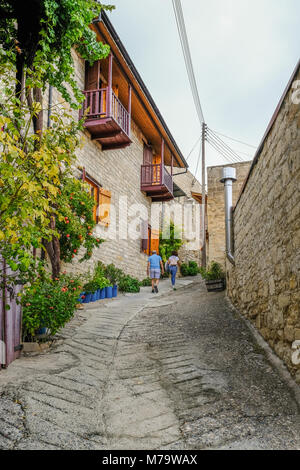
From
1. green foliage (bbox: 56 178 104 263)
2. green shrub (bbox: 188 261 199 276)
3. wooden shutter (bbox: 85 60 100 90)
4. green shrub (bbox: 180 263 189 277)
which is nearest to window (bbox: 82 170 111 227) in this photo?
green foliage (bbox: 56 178 104 263)

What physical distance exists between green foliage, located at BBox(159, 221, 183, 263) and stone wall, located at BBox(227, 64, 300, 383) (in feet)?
33.6

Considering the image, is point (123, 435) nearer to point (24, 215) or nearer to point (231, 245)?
point (24, 215)

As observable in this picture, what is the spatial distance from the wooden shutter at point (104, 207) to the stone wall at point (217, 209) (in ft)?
13.7

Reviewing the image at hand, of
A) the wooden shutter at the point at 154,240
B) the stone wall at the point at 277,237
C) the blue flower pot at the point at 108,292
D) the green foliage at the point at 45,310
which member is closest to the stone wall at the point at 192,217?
the wooden shutter at the point at 154,240

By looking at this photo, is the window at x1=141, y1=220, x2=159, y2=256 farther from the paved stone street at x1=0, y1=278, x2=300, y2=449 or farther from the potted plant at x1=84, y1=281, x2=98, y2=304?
the paved stone street at x1=0, y1=278, x2=300, y2=449

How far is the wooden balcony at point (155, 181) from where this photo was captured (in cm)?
1349

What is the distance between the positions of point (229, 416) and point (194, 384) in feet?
2.28

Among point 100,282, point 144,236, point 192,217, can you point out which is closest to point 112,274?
point 100,282

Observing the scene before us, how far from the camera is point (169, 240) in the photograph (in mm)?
16141

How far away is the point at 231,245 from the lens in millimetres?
7648

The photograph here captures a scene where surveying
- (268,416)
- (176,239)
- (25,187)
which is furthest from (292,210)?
(176,239)

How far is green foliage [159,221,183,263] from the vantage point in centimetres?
1592

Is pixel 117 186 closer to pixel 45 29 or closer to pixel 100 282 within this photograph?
pixel 100 282

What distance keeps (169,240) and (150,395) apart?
12857 millimetres
